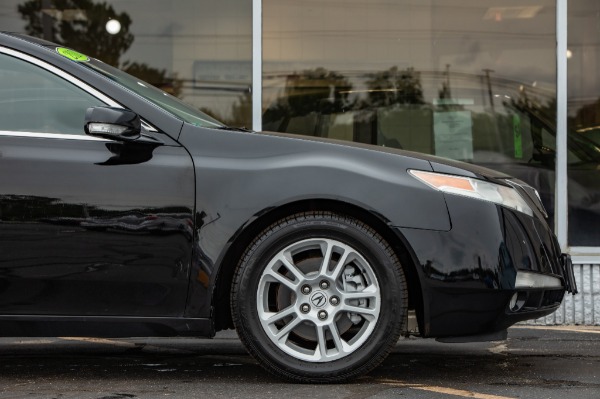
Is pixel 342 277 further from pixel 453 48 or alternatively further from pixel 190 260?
pixel 453 48

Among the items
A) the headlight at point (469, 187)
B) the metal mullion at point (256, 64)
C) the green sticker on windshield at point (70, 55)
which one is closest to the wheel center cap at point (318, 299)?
the headlight at point (469, 187)

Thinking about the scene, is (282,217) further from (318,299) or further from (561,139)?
(561,139)

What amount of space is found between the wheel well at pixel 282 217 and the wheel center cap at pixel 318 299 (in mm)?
360

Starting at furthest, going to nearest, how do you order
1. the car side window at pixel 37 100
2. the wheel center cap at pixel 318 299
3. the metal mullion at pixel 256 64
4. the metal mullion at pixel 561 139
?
the metal mullion at pixel 256 64
the metal mullion at pixel 561 139
the car side window at pixel 37 100
the wheel center cap at pixel 318 299

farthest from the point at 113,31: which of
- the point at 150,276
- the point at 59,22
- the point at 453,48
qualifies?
the point at 150,276

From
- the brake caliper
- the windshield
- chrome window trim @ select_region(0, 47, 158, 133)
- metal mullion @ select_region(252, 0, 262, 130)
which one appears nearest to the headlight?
the brake caliper

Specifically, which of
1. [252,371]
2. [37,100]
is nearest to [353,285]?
[252,371]

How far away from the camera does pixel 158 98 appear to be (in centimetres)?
564

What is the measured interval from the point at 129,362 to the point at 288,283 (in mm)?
1308

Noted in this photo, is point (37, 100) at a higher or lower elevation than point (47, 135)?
higher

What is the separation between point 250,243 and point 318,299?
38cm

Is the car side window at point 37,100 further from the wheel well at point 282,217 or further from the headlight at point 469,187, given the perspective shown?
the headlight at point 469,187

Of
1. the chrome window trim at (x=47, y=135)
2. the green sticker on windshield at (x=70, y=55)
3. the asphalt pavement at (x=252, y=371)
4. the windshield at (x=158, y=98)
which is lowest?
the asphalt pavement at (x=252, y=371)

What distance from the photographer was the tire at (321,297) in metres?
5.11
